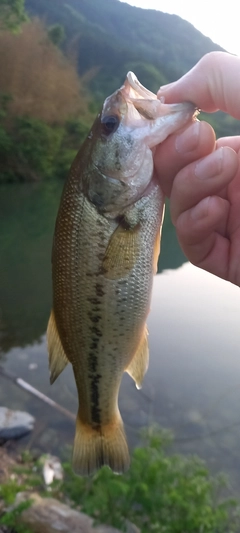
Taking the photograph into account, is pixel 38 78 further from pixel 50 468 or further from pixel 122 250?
pixel 122 250

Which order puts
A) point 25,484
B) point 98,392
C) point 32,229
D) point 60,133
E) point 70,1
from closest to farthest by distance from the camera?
1. point 98,392
2. point 25,484
3. point 32,229
4. point 60,133
5. point 70,1

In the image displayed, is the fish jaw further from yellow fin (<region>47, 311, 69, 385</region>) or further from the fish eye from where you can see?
yellow fin (<region>47, 311, 69, 385</region>)

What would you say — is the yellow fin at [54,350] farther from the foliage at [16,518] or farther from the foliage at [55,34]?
the foliage at [55,34]

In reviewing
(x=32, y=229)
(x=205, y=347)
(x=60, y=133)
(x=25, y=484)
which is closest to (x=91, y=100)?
(x=60, y=133)

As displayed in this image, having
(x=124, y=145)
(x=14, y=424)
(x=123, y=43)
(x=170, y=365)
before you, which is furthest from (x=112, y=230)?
→ (x=123, y=43)

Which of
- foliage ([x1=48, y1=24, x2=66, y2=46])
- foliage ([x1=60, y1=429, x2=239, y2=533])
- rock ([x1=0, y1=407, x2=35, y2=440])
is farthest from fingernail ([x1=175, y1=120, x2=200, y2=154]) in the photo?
foliage ([x1=48, y1=24, x2=66, y2=46])

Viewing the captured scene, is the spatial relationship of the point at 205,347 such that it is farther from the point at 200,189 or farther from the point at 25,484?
the point at 200,189
